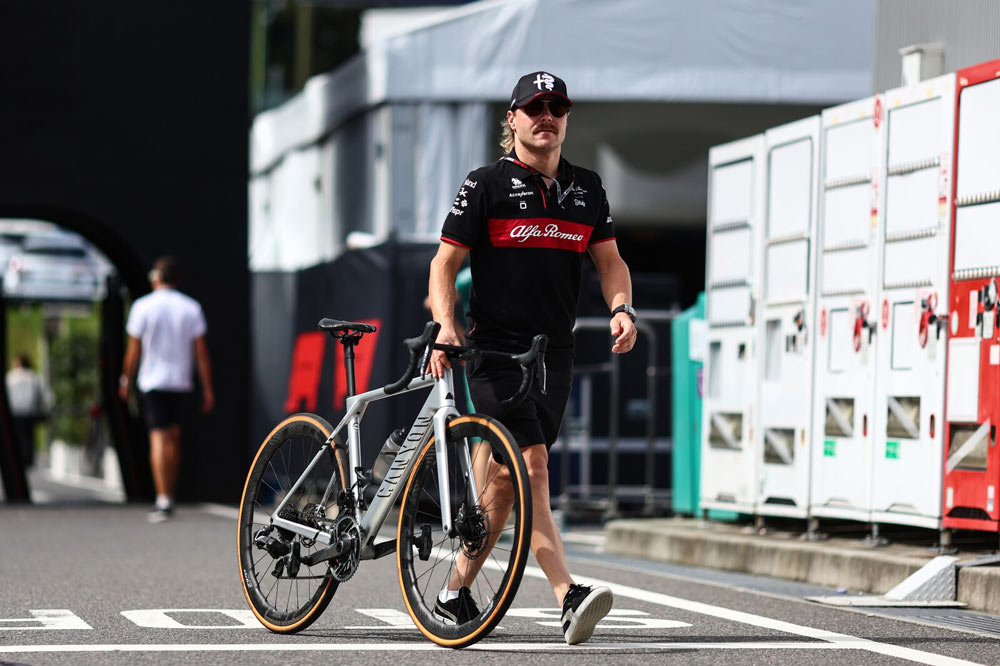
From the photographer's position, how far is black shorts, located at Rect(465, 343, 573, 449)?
6445mm

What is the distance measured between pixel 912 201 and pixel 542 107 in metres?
3.44

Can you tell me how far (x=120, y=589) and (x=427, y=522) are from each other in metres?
2.71

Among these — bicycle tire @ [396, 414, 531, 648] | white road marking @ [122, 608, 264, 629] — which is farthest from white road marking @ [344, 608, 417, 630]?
bicycle tire @ [396, 414, 531, 648]

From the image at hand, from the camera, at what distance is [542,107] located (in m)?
6.48

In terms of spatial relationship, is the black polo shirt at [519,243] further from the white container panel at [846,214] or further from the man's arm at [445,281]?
the white container panel at [846,214]

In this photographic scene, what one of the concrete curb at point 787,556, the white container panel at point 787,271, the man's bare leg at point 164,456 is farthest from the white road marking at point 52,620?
the man's bare leg at point 164,456

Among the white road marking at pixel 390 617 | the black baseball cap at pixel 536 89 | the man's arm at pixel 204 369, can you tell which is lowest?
the white road marking at pixel 390 617

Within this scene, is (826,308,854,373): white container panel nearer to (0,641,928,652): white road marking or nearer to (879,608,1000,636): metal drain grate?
(879,608,1000,636): metal drain grate

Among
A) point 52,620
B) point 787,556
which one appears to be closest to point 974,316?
point 787,556

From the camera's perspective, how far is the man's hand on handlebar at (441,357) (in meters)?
6.25

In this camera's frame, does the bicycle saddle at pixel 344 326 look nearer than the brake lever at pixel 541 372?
→ No

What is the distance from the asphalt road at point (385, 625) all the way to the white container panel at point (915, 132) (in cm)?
228

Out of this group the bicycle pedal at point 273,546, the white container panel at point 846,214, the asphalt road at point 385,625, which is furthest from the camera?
the white container panel at point 846,214

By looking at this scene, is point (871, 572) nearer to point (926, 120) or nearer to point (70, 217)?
point (926, 120)
